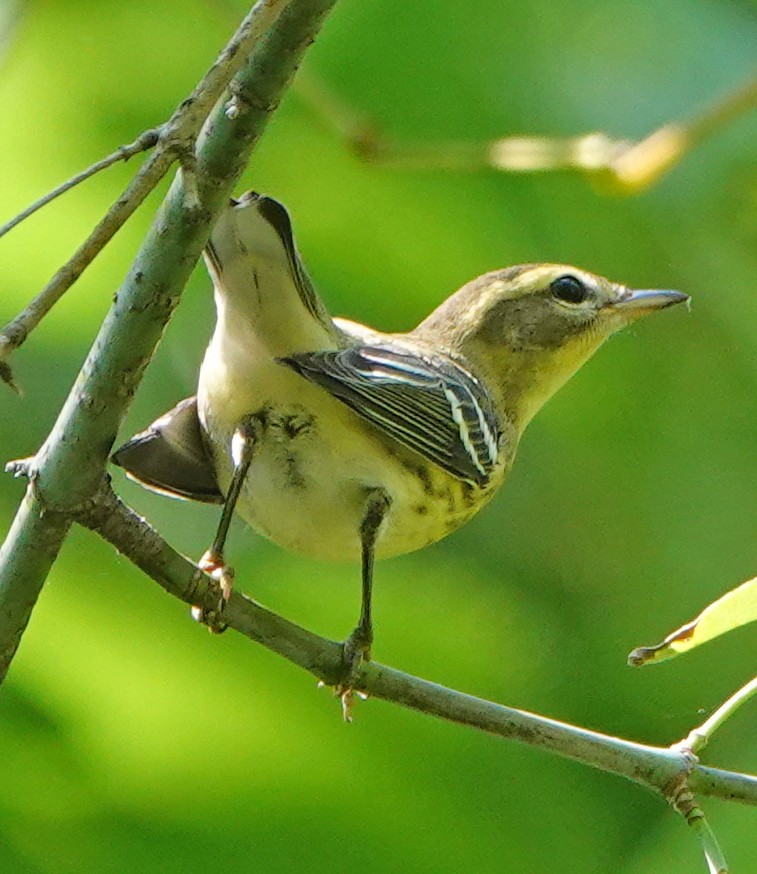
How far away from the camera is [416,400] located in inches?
125

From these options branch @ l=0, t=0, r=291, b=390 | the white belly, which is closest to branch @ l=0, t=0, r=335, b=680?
branch @ l=0, t=0, r=291, b=390

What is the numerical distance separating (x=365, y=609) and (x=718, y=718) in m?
0.74

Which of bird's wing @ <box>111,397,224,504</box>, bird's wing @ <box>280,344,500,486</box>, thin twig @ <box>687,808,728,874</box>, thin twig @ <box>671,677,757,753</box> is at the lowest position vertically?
thin twig @ <box>687,808,728,874</box>

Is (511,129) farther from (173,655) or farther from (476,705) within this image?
(476,705)

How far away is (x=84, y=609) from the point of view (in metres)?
3.68

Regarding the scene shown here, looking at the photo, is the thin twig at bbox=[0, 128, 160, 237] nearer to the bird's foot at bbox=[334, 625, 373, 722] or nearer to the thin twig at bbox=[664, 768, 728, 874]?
the bird's foot at bbox=[334, 625, 373, 722]

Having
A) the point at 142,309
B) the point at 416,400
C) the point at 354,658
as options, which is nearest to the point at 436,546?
the point at 416,400

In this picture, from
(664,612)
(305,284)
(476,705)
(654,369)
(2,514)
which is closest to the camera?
(476,705)

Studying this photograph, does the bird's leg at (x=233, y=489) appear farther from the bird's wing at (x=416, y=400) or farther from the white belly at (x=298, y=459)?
the bird's wing at (x=416, y=400)

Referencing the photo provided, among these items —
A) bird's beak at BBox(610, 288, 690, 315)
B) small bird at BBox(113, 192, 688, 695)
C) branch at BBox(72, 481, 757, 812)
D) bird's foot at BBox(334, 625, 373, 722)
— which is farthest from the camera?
bird's beak at BBox(610, 288, 690, 315)

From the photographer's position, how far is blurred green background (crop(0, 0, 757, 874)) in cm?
357

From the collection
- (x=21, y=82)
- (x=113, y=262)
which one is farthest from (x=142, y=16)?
(x=113, y=262)

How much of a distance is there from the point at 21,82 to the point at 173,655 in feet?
5.21

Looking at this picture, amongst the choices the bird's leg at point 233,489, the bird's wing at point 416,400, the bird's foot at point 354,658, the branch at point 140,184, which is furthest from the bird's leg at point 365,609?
the branch at point 140,184
